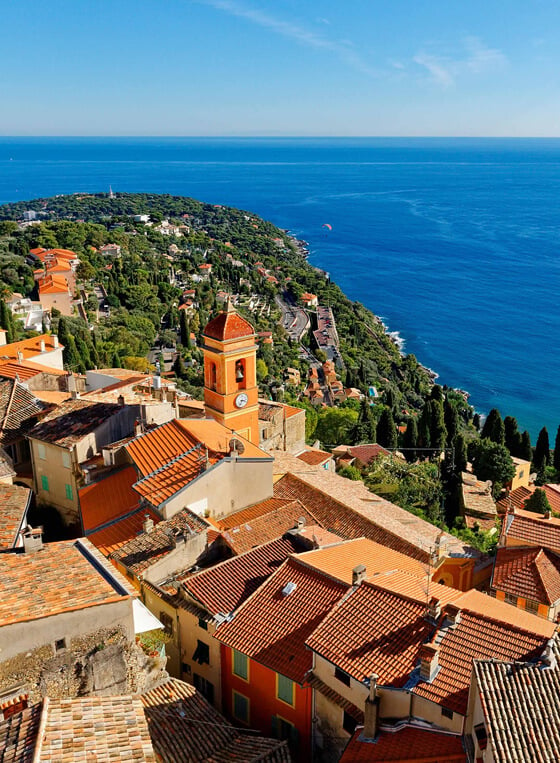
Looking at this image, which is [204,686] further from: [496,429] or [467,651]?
[496,429]

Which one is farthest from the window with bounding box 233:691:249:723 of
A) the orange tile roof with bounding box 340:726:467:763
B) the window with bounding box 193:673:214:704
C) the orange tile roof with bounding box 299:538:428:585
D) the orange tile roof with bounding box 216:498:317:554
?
the orange tile roof with bounding box 216:498:317:554

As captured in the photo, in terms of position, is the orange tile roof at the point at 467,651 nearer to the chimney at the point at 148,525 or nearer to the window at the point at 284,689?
the window at the point at 284,689

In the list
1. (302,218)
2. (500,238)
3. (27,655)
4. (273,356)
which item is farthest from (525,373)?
(302,218)

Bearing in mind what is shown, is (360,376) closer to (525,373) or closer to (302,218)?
(525,373)

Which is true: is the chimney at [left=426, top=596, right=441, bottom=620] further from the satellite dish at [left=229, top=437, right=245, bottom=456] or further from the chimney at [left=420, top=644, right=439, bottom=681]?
the satellite dish at [left=229, top=437, right=245, bottom=456]

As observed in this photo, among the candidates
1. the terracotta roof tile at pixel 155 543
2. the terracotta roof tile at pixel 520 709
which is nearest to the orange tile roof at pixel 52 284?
the terracotta roof tile at pixel 155 543

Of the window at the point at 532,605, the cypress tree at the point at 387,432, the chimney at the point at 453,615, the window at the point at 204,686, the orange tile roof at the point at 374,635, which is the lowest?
the cypress tree at the point at 387,432

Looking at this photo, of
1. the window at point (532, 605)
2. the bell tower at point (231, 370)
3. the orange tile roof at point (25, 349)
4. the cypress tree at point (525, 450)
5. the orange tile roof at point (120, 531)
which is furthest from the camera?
the cypress tree at point (525, 450)
